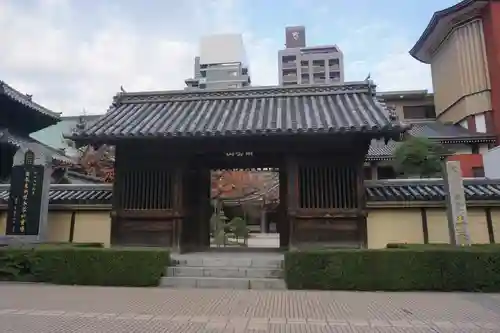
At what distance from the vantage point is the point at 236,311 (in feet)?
20.1

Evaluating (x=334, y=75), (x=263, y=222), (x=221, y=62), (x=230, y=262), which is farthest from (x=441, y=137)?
(x=221, y=62)

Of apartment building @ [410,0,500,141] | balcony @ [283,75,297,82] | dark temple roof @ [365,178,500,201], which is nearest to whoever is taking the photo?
dark temple roof @ [365,178,500,201]

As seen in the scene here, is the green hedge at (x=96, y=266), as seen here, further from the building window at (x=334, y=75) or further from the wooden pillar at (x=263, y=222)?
the building window at (x=334, y=75)

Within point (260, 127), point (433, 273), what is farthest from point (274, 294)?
point (260, 127)

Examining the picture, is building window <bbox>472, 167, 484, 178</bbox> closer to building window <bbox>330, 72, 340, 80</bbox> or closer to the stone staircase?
the stone staircase

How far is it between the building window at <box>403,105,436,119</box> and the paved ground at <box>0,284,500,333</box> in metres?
31.7

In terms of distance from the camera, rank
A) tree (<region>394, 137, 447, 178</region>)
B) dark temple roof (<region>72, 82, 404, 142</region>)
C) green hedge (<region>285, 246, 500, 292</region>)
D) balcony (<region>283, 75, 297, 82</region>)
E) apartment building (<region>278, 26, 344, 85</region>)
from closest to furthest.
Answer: green hedge (<region>285, 246, 500, 292</region>) → dark temple roof (<region>72, 82, 404, 142</region>) → tree (<region>394, 137, 447, 178</region>) → apartment building (<region>278, 26, 344, 85</region>) → balcony (<region>283, 75, 297, 82</region>)

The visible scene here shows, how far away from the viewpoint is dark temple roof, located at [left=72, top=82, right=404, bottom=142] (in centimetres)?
1006

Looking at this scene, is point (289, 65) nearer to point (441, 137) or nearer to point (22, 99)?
point (441, 137)

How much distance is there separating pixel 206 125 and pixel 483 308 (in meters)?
7.92

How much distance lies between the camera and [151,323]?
5.44m

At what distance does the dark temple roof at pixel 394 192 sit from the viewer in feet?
34.5

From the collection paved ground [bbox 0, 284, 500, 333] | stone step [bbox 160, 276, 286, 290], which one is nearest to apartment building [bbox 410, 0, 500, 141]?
paved ground [bbox 0, 284, 500, 333]

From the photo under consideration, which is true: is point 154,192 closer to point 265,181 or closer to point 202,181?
point 202,181
